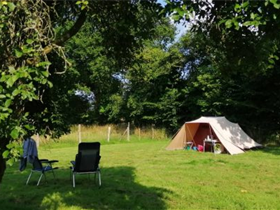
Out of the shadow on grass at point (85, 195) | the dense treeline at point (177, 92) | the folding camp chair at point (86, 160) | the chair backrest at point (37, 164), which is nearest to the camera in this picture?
the shadow on grass at point (85, 195)

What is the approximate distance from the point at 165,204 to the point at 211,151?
34.0 ft

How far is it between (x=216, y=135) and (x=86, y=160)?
929 cm

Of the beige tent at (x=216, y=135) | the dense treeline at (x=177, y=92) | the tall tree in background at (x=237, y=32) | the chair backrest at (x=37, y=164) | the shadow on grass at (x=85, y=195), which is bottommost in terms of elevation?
the shadow on grass at (x=85, y=195)

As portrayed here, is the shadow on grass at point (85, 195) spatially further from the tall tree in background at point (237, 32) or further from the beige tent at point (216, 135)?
the beige tent at point (216, 135)

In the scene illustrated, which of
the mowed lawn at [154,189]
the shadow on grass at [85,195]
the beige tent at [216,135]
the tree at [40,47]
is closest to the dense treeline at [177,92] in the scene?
the beige tent at [216,135]

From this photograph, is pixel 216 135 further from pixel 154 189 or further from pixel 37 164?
pixel 37 164

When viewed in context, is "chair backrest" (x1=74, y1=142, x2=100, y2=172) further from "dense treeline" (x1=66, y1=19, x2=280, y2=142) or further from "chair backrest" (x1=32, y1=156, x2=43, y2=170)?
"dense treeline" (x1=66, y1=19, x2=280, y2=142)

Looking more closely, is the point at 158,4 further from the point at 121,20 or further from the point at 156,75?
the point at 156,75

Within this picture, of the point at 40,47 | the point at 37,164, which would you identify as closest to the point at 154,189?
the point at 37,164

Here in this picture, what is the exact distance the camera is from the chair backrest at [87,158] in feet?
25.7

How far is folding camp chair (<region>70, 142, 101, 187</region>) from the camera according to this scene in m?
7.81

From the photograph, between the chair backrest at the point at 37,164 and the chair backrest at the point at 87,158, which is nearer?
the chair backrest at the point at 87,158

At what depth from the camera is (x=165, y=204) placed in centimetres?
610

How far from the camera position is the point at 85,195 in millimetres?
6789
